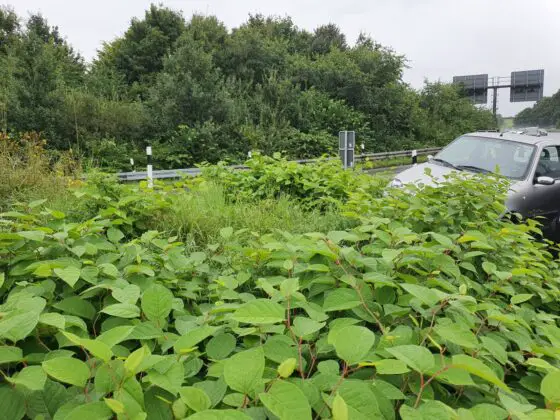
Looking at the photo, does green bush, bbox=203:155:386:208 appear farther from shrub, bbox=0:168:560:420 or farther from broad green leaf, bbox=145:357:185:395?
broad green leaf, bbox=145:357:185:395

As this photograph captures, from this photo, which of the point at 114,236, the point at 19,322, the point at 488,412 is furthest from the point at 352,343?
the point at 114,236

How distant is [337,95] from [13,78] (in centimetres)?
1667

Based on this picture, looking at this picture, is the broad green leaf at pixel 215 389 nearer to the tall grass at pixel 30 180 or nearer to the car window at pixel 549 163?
the tall grass at pixel 30 180

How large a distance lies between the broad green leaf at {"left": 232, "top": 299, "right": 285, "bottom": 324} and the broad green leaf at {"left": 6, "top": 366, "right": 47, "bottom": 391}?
1.51 feet

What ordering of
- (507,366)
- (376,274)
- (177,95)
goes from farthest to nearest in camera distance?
(177,95) → (376,274) → (507,366)

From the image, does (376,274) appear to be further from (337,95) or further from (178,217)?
(337,95)

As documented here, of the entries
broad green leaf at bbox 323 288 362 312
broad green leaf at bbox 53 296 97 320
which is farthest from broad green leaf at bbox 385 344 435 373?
broad green leaf at bbox 53 296 97 320

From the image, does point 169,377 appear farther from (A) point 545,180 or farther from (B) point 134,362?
(A) point 545,180

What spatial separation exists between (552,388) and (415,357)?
338 mm

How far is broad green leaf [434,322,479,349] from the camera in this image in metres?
1.07

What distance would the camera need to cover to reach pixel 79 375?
0.91 metres

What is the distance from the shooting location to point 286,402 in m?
0.83

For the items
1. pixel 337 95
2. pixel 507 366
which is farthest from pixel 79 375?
pixel 337 95

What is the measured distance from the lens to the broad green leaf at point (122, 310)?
123cm
